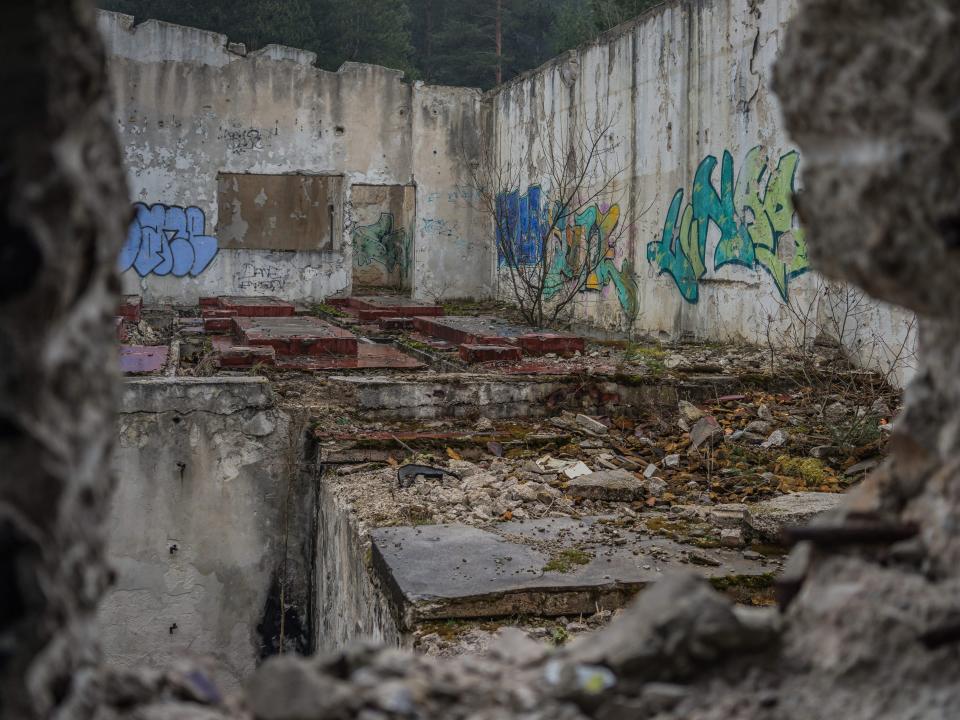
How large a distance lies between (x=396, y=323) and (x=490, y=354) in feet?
12.4

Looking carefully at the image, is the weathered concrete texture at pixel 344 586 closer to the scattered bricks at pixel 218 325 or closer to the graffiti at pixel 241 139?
the scattered bricks at pixel 218 325

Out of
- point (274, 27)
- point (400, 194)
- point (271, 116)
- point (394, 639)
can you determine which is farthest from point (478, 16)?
point (394, 639)

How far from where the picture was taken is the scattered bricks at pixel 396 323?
1227 cm

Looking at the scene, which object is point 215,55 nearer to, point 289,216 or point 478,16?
point 289,216

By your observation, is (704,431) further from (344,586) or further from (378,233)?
(378,233)

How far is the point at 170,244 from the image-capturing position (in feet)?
53.2

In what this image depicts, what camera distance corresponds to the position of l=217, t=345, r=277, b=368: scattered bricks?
799 cm

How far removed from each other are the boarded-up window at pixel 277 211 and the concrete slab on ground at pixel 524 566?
779 inches

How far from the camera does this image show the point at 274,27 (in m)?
27.4

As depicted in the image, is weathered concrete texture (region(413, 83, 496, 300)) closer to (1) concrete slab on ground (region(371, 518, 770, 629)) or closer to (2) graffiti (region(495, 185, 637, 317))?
(2) graffiti (region(495, 185, 637, 317))

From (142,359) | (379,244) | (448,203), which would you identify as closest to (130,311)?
(142,359)

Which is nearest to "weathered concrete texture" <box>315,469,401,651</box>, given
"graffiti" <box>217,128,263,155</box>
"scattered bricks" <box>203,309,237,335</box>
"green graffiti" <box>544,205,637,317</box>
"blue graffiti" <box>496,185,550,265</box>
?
"scattered bricks" <box>203,309,237,335</box>

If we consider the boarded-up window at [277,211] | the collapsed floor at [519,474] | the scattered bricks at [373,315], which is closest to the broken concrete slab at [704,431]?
the collapsed floor at [519,474]

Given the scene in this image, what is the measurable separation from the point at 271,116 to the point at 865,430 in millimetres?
12220
